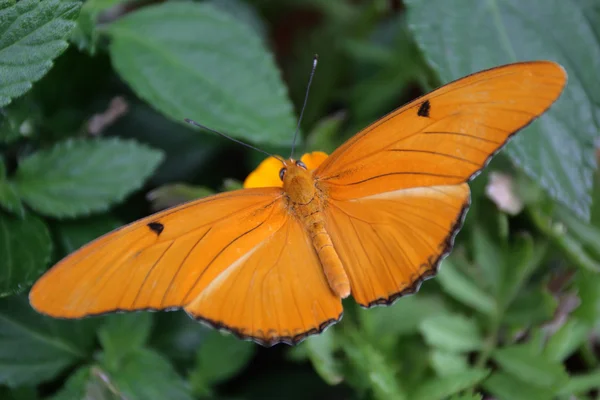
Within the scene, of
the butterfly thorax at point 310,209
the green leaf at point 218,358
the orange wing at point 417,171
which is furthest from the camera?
the green leaf at point 218,358

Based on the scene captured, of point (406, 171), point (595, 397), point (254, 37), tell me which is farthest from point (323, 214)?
point (595, 397)

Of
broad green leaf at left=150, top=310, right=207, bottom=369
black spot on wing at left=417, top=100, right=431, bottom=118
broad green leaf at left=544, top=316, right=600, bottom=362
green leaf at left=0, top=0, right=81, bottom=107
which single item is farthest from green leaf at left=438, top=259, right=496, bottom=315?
green leaf at left=0, top=0, right=81, bottom=107

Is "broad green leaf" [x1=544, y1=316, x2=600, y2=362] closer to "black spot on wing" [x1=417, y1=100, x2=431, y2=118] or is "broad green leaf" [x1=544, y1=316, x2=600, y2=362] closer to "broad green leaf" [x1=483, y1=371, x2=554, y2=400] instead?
"broad green leaf" [x1=483, y1=371, x2=554, y2=400]

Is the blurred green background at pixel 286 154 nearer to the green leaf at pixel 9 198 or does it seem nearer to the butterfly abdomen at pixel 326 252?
the green leaf at pixel 9 198

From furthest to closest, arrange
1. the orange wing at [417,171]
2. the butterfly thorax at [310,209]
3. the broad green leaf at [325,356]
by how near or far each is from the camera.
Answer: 1. the broad green leaf at [325,356]
2. the butterfly thorax at [310,209]
3. the orange wing at [417,171]

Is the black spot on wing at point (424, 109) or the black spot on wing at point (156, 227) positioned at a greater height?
the black spot on wing at point (424, 109)

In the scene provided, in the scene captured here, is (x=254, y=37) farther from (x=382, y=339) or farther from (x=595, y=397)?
(x=595, y=397)

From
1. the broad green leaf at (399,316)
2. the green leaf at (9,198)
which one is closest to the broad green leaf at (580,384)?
the broad green leaf at (399,316)
